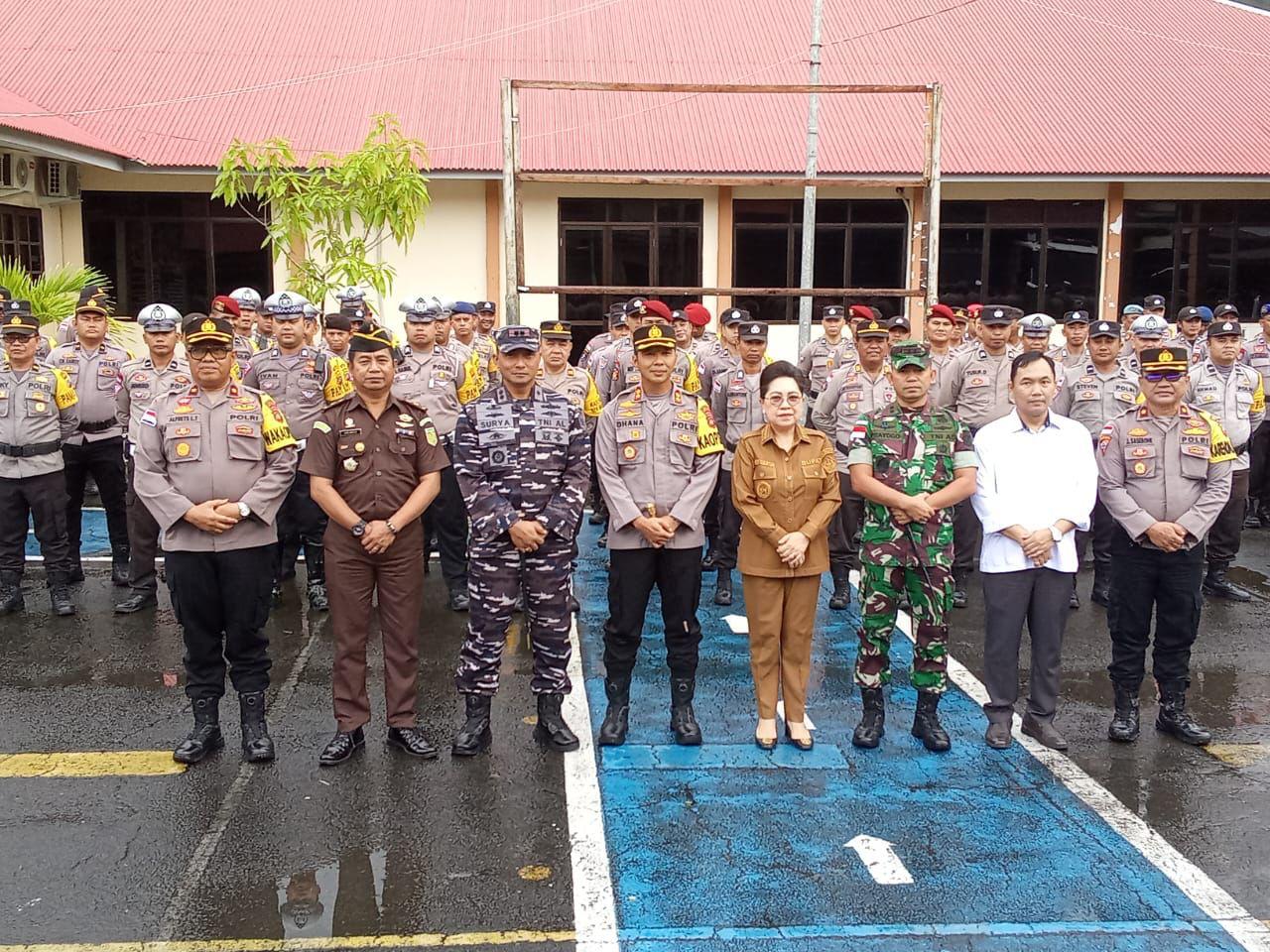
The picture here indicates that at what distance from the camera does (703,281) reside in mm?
17078

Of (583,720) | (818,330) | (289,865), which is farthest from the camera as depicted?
(818,330)

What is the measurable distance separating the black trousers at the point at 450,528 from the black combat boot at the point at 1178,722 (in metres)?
4.17

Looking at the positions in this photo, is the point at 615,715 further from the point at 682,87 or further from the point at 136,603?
the point at 682,87

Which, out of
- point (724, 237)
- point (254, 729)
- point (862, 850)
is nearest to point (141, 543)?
point (254, 729)

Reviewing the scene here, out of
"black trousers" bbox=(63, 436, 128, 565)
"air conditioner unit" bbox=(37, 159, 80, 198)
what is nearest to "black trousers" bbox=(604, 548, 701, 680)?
"black trousers" bbox=(63, 436, 128, 565)

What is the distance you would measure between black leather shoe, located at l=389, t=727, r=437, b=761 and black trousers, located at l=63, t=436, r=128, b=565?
3647 millimetres

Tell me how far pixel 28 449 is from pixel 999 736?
5973 mm

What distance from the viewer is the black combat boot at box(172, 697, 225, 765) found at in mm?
5117

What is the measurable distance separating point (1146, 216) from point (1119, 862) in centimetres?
1560

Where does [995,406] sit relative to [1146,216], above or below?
below

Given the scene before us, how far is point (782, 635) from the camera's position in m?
5.33

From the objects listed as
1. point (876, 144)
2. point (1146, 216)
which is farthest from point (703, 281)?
point (1146, 216)

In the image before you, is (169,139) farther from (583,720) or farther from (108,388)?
(583,720)

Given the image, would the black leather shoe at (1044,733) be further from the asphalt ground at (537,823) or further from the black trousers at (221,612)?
the black trousers at (221,612)
